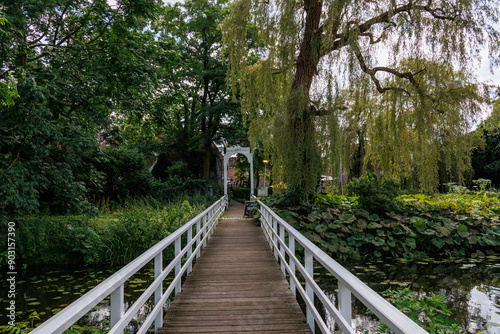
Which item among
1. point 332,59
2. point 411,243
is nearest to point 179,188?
point 411,243

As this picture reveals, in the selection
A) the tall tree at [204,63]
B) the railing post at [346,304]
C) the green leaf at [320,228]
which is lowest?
the green leaf at [320,228]

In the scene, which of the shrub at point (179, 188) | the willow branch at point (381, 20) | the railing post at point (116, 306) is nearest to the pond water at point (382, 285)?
the railing post at point (116, 306)

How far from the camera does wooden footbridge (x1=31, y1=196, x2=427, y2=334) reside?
1.64 meters

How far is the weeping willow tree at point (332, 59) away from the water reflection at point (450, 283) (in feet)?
8.45

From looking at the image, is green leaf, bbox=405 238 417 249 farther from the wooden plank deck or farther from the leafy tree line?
the leafy tree line

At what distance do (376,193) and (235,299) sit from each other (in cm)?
681

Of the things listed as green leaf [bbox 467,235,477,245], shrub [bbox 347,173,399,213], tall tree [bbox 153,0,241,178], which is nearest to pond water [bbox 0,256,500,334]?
green leaf [bbox 467,235,477,245]

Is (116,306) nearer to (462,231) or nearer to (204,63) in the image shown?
(462,231)

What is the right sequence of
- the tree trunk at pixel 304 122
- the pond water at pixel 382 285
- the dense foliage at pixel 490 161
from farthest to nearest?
the dense foliage at pixel 490 161
the tree trunk at pixel 304 122
the pond water at pixel 382 285

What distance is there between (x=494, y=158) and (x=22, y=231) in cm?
3034

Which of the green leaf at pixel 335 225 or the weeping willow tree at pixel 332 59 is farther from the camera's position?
the green leaf at pixel 335 225

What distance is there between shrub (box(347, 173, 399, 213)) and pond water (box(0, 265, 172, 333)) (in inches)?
245

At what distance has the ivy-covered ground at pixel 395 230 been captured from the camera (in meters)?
8.65

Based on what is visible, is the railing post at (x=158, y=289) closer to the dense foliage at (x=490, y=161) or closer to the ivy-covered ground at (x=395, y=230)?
the ivy-covered ground at (x=395, y=230)
